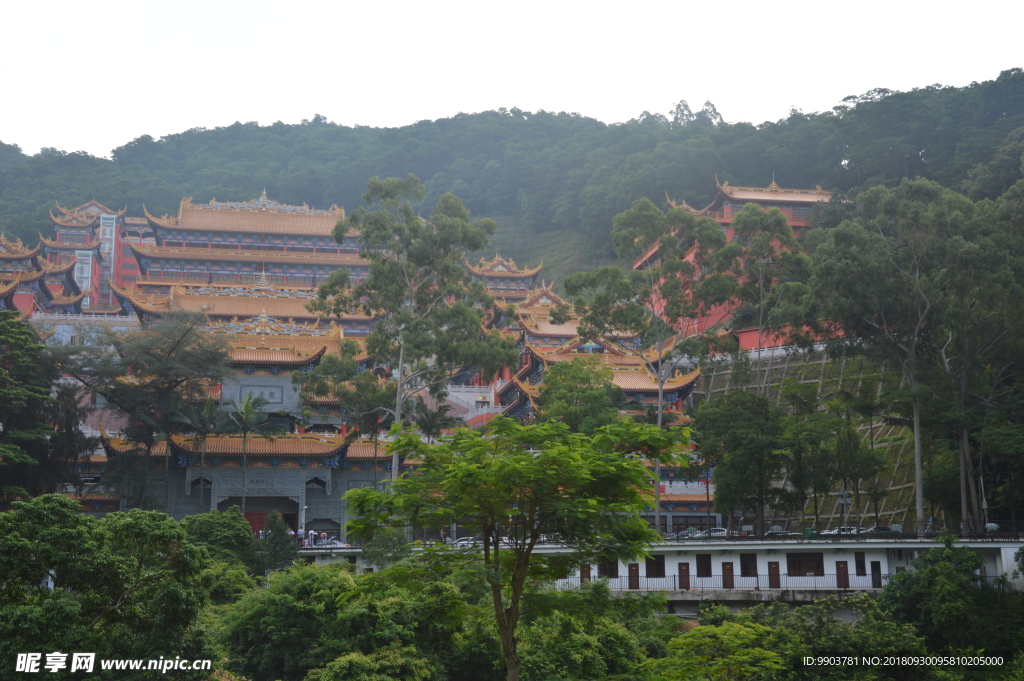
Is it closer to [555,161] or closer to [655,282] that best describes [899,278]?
[655,282]

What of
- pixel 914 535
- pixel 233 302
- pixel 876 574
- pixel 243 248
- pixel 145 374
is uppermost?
pixel 243 248

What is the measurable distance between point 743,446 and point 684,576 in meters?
5.94

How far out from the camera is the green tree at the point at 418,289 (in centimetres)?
4000

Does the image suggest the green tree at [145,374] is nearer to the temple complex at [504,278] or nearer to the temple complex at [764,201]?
the temple complex at [504,278]

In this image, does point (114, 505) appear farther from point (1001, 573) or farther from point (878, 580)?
point (1001, 573)

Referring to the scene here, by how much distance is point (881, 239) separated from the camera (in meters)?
35.9

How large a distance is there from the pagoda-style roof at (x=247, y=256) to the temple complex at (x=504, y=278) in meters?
9.68

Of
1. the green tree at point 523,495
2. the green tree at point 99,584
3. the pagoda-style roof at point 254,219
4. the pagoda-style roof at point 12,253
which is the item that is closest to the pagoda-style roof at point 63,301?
the pagoda-style roof at point 12,253

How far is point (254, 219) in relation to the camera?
A: 81.8m

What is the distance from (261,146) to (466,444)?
124024mm

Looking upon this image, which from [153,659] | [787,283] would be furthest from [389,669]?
[787,283]

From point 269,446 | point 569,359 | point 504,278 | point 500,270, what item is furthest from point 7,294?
point 504,278

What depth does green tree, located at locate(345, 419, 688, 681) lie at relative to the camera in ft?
50.1

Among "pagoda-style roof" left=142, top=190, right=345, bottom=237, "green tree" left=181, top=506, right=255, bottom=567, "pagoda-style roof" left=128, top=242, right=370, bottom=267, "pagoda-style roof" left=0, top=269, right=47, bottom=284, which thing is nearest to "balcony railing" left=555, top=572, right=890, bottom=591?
"green tree" left=181, top=506, right=255, bottom=567
